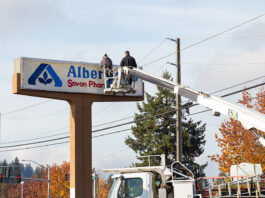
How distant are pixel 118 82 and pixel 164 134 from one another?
137 feet

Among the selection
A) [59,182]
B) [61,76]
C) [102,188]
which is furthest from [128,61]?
[59,182]

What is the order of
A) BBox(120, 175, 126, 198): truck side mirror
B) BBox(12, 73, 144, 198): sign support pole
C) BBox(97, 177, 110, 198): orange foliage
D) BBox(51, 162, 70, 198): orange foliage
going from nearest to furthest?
1. BBox(120, 175, 126, 198): truck side mirror
2. BBox(12, 73, 144, 198): sign support pole
3. BBox(97, 177, 110, 198): orange foliage
4. BBox(51, 162, 70, 198): orange foliage

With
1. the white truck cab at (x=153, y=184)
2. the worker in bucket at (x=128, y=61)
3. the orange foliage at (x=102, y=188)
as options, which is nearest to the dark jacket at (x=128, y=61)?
the worker in bucket at (x=128, y=61)

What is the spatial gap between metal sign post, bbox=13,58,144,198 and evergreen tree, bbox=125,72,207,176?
→ 3954 cm

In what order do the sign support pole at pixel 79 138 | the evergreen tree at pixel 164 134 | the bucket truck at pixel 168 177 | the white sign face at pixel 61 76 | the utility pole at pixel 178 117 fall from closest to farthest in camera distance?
the bucket truck at pixel 168 177 → the white sign face at pixel 61 76 → the sign support pole at pixel 79 138 → the utility pole at pixel 178 117 → the evergreen tree at pixel 164 134

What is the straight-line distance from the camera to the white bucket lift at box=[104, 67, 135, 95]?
25.3 m

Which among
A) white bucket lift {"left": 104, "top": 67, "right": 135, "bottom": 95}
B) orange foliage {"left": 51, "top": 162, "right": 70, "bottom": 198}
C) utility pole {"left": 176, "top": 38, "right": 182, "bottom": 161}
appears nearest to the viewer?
white bucket lift {"left": 104, "top": 67, "right": 135, "bottom": 95}

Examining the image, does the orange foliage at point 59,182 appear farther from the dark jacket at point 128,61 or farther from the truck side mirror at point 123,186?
the truck side mirror at point 123,186

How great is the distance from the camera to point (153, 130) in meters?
67.3

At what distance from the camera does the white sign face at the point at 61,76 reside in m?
24.2

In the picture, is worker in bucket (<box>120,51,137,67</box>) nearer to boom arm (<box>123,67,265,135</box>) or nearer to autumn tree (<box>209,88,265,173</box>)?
boom arm (<box>123,67,265,135</box>)

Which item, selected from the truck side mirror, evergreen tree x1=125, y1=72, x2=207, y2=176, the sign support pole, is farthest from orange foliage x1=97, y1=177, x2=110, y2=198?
the truck side mirror

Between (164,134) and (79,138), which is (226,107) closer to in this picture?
(79,138)

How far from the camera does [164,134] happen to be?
66.5 m
